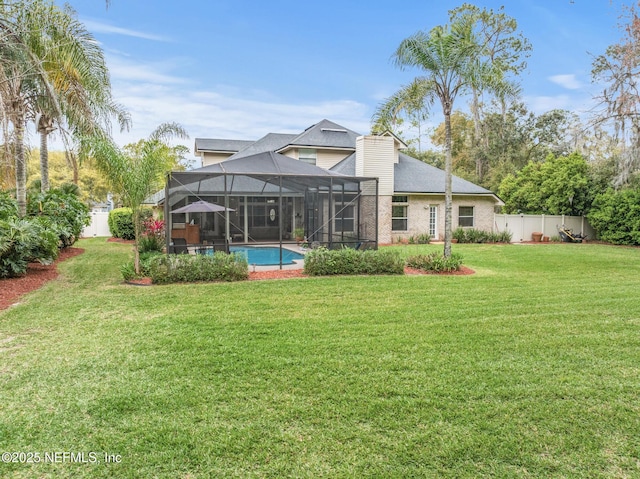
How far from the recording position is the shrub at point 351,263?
10.9 m

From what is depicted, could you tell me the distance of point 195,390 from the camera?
403 centimetres

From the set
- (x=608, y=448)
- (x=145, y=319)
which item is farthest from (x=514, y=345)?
(x=145, y=319)

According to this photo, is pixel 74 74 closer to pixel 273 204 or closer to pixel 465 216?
pixel 273 204

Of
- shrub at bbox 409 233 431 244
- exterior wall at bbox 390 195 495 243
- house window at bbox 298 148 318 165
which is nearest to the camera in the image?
shrub at bbox 409 233 431 244

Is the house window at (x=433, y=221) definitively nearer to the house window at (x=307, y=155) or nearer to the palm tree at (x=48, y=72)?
the house window at (x=307, y=155)

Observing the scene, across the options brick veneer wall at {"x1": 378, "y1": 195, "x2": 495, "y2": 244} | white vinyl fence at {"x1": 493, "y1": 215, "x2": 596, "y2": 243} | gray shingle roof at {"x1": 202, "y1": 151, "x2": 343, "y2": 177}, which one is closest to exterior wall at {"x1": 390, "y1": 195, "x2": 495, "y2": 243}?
brick veneer wall at {"x1": 378, "y1": 195, "x2": 495, "y2": 244}

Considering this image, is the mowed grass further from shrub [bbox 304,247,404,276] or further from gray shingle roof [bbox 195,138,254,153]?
gray shingle roof [bbox 195,138,254,153]

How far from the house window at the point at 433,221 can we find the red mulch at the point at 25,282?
637 inches

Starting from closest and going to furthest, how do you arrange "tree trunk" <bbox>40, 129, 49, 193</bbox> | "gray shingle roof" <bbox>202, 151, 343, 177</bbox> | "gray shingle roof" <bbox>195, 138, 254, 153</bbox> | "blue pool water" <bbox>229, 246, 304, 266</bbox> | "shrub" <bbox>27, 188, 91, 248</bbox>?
"gray shingle roof" <bbox>202, 151, 343, 177</bbox>
"shrub" <bbox>27, 188, 91, 248</bbox>
"tree trunk" <bbox>40, 129, 49, 193</bbox>
"blue pool water" <bbox>229, 246, 304, 266</bbox>
"gray shingle roof" <bbox>195, 138, 254, 153</bbox>

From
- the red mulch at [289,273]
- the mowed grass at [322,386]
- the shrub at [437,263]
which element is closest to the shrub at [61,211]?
the red mulch at [289,273]

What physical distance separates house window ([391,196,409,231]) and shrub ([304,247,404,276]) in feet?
31.7

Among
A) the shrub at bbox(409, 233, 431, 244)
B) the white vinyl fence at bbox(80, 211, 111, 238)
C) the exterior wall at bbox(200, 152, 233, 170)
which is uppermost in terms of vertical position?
the exterior wall at bbox(200, 152, 233, 170)

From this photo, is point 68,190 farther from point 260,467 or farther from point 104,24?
point 260,467

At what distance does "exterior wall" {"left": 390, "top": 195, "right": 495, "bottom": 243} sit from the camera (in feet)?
68.8
